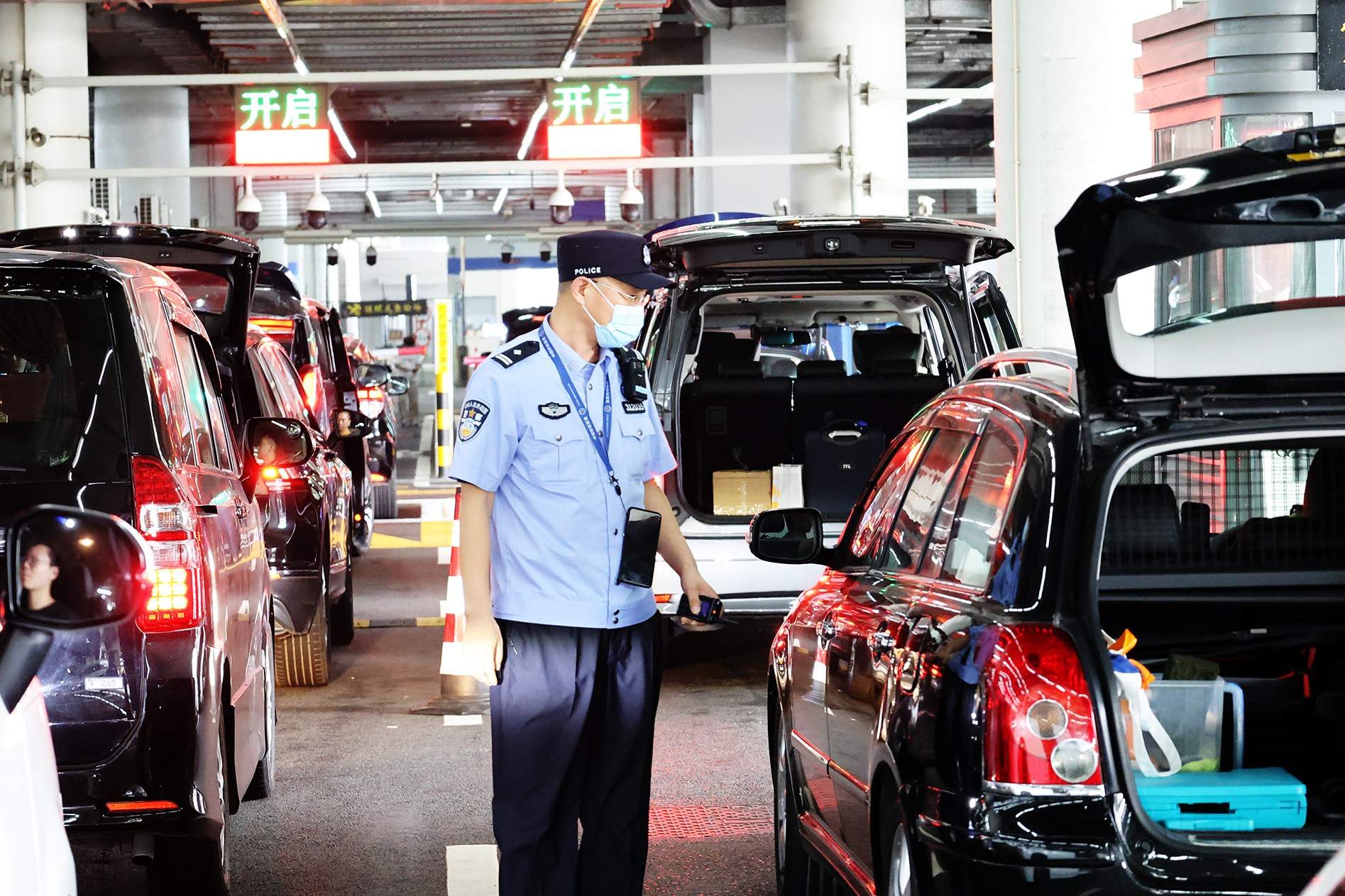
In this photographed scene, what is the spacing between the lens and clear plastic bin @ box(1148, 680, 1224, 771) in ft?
11.3

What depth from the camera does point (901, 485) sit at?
425cm

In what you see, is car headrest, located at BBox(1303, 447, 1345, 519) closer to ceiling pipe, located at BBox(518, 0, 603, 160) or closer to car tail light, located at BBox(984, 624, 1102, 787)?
car tail light, located at BBox(984, 624, 1102, 787)

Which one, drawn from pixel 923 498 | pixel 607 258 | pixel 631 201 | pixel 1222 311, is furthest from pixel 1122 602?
pixel 631 201

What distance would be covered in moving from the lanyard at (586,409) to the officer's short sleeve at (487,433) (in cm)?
14

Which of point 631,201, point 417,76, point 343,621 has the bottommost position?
point 343,621

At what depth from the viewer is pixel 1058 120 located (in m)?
10.1

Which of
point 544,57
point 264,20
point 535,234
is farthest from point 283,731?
point 535,234

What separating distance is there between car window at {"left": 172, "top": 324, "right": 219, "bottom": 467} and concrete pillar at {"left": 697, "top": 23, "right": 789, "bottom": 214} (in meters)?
17.5

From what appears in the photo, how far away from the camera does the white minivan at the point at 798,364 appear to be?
7641 mm

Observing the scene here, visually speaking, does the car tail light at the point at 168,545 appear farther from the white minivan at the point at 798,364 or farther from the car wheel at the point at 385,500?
the car wheel at the point at 385,500

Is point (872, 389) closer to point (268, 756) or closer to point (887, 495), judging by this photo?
point (268, 756)

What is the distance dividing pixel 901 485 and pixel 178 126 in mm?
20941

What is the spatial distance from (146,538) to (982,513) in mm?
2034

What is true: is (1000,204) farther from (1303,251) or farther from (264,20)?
(264,20)
